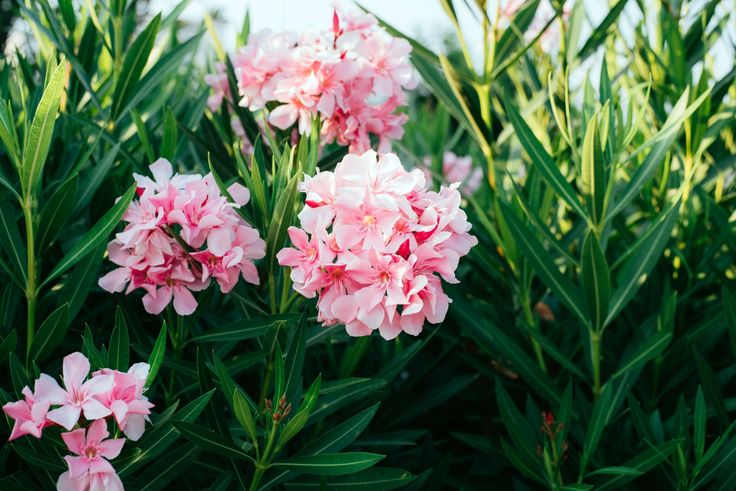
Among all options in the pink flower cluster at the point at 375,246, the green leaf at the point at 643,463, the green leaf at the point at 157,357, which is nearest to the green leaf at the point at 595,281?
the green leaf at the point at 643,463

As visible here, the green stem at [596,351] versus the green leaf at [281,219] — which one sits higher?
the green leaf at [281,219]

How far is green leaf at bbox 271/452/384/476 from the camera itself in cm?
102

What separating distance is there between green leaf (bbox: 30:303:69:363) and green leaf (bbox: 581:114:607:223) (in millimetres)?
913

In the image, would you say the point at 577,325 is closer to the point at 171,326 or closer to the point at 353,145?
the point at 353,145

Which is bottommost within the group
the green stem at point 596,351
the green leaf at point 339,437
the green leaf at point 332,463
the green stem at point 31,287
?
the green stem at point 596,351

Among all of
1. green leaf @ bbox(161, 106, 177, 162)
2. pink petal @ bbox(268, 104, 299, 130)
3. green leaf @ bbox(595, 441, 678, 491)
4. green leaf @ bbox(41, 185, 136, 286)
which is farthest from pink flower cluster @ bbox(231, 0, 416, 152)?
green leaf @ bbox(595, 441, 678, 491)

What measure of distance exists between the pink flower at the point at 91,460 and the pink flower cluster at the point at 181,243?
267mm

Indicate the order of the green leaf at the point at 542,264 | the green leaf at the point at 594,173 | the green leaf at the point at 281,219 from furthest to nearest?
the green leaf at the point at 542,264
the green leaf at the point at 594,173
the green leaf at the point at 281,219

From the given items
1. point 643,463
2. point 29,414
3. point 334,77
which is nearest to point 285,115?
point 334,77

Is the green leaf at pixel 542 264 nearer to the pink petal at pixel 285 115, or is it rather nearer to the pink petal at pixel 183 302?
the pink petal at pixel 285 115

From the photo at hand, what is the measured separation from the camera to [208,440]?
1031 mm

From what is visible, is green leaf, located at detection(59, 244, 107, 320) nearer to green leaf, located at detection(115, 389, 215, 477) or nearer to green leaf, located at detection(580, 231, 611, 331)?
green leaf, located at detection(115, 389, 215, 477)

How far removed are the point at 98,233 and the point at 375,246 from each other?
44cm

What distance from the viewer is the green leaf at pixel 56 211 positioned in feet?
3.98
